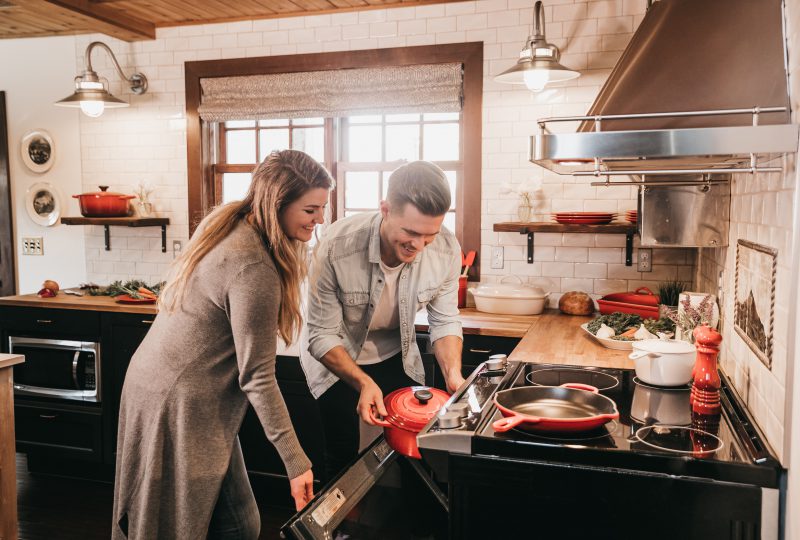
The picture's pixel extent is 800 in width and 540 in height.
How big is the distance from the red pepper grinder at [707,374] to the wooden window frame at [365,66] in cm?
240

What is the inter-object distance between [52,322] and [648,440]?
3.69 meters

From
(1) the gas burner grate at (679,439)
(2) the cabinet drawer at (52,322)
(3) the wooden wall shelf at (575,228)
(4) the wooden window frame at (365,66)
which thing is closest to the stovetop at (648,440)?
(1) the gas burner grate at (679,439)

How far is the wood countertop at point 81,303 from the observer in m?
3.91

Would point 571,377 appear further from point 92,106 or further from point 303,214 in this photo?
point 92,106

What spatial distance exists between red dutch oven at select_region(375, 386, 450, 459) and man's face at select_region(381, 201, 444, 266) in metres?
0.47

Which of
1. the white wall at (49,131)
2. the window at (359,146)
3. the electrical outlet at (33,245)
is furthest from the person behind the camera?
the electrical outlet at (33,245)

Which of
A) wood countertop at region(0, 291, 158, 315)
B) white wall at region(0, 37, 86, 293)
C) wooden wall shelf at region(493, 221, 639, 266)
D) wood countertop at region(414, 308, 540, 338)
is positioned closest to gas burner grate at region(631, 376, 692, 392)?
wood countertop at region(414, 308, 540, 338)

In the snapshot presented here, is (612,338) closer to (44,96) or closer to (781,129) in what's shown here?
(781,129)

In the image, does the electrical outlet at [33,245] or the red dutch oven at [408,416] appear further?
the electrical outlet at [33,245]

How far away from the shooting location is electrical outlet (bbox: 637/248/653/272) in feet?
12.1

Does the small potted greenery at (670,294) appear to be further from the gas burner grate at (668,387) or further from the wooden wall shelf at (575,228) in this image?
the gas burner grate at (668,387)

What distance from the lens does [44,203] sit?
4.95 meters

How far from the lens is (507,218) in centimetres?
397

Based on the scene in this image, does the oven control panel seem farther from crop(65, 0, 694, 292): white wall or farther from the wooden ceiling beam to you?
the wooden ceiling beam
